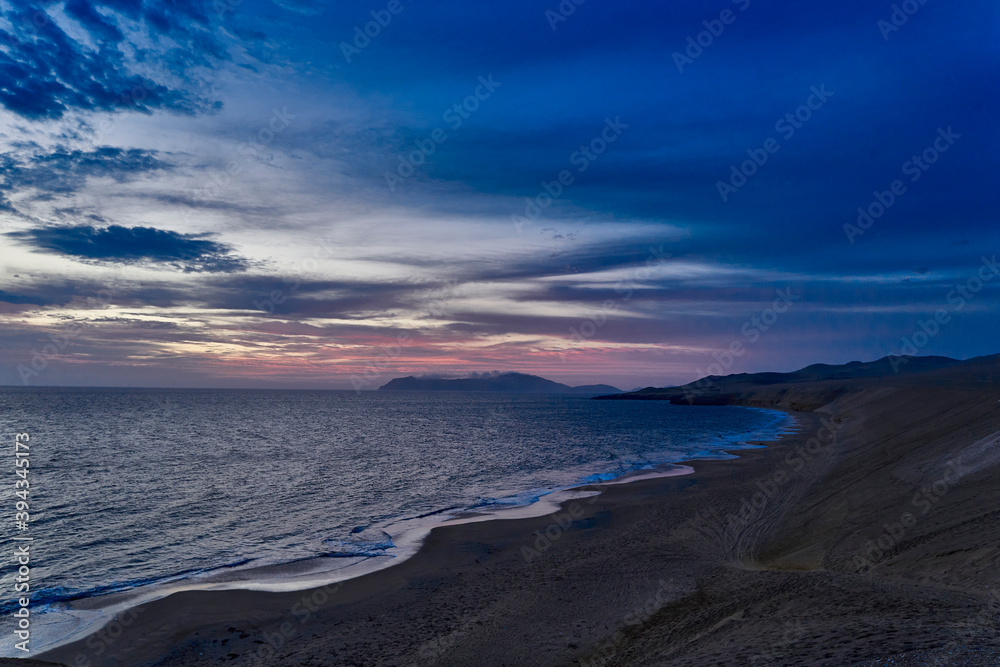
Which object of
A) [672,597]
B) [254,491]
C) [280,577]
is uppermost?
[672,597]

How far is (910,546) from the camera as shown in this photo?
595 inches

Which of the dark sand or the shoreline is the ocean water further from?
the dark sand

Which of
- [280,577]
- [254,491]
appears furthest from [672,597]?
[254,491]

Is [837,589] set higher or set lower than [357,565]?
higher

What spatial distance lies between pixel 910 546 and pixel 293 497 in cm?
3017

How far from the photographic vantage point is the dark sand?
1029 cm

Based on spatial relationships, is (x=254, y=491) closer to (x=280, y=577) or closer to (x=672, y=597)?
(x=280, y=577)

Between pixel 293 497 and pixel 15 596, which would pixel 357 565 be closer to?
pixel 15 596

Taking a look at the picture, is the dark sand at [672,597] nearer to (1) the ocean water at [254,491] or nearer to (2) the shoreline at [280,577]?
(2) the shoreline at [280,577]

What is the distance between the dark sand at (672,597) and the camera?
1029 cm

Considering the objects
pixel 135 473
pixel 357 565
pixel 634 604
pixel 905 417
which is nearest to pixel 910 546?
pixel 634 604

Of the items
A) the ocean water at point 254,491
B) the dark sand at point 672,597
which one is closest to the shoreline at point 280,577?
the ocean water at point 254,491

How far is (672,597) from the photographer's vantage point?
1548 centimetres

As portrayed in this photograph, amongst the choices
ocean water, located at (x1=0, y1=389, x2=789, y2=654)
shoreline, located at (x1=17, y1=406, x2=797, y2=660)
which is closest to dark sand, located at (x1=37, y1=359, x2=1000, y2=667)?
shoreline, located at (x1=17, y1=406, x2=797, y2=660)
